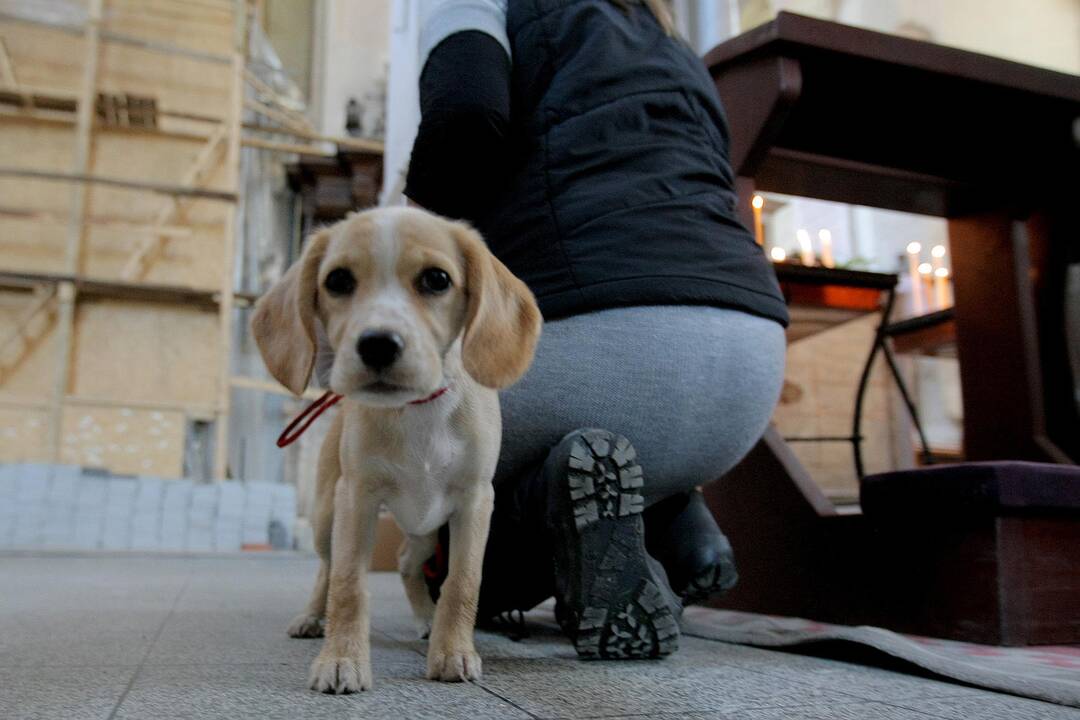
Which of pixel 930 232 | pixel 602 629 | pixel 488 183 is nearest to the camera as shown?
pixel 602 629

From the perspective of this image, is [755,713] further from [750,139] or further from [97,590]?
[97,590]

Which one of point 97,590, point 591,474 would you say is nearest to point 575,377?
point 591,474

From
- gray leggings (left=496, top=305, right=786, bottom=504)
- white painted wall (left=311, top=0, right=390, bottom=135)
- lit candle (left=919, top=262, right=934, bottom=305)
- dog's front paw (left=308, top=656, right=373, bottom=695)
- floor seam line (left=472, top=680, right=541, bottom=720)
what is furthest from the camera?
white painted wall (left=311, top=0, right=390, bottom=135)

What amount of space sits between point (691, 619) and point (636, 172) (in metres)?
0.91

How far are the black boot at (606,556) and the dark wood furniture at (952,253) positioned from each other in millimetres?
536

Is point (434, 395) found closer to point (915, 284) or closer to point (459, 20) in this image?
point (459, 20)

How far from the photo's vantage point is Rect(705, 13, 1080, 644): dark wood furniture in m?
1.36

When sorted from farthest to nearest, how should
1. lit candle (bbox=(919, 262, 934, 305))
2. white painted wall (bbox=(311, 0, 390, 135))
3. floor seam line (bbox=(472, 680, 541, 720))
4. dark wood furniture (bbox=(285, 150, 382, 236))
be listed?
white painted wall (bbox=(311, 0, 390, 135)), dark wood furniture (bbox=(285, 150, 382, 236)), lit candle (bbox=(919, 262, 934, 305)), floor seam line (bbox=(472, 680, 541, 720))

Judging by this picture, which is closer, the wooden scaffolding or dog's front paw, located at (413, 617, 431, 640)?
dog's front paw, located at (413, 617, 431, 640)

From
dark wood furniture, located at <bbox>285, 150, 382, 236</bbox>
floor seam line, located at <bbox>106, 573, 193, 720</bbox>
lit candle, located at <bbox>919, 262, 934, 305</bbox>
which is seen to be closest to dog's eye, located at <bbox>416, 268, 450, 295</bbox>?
floor seam line, located at <bbox>106, 573, 193, 720</bbox>

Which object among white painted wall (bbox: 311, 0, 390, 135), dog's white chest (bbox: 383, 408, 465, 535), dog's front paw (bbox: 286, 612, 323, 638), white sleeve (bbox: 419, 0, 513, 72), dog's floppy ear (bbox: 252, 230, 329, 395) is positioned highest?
white painted wall (bbox: 311, 0, 390, 135)

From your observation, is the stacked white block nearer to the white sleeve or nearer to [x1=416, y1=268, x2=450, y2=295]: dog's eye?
the white sleeve

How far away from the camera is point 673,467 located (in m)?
1.29

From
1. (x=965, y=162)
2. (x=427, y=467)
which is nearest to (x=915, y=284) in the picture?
(x=965, y=162)
